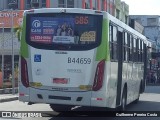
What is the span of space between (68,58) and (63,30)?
2.67ft

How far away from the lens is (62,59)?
12312 millimetres

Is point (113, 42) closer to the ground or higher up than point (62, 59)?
higher up

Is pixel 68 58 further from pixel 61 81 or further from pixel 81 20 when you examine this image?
pixel 81 20

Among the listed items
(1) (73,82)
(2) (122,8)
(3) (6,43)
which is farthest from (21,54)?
(2) (122,8)

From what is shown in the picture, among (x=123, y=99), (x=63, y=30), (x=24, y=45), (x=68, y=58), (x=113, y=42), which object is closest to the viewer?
(x=68, y=58)

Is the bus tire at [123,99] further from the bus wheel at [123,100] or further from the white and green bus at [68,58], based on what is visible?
the white and green bus at [68,58]

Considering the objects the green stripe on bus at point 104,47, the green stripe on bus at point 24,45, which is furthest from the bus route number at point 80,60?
the green stripe on bus at point 24,45

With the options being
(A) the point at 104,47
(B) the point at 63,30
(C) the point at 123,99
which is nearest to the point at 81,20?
(B) the point at 63,30

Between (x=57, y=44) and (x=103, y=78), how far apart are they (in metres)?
1.64

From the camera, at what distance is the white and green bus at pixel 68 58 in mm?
12047

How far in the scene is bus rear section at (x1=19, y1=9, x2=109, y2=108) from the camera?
12.0 metres

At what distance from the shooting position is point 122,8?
8994 centimetres

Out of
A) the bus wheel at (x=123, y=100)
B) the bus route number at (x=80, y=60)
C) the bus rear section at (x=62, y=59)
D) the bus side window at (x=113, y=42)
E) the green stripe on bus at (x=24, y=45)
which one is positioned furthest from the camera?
the bus wheel at (x=123, y=100)

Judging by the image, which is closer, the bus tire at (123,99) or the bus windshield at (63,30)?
the bus windshield at (63,30)
